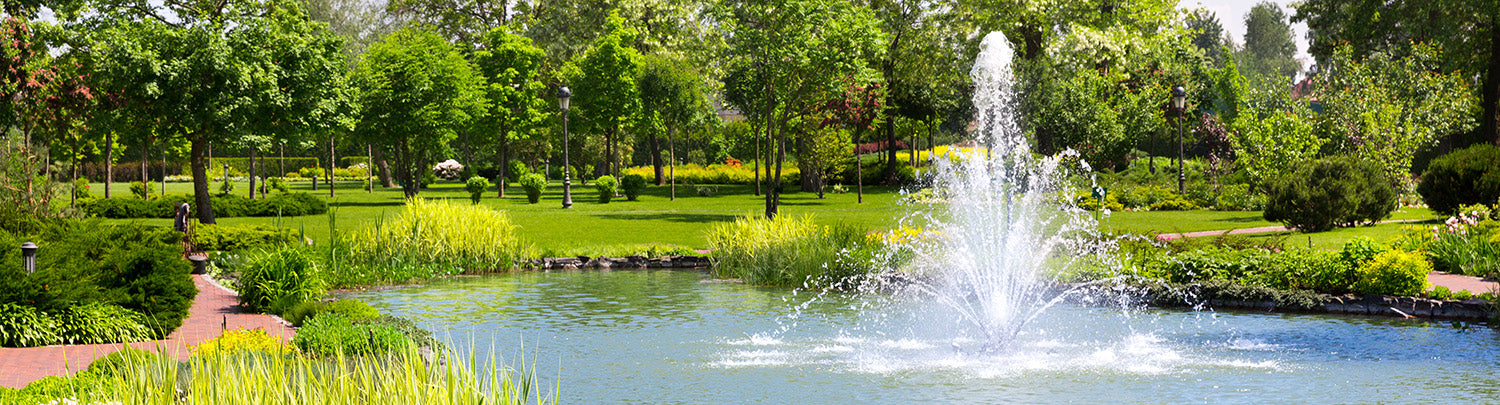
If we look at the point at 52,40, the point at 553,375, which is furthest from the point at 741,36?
the point at 553,375

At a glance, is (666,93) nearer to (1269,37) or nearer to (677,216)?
(677,216)

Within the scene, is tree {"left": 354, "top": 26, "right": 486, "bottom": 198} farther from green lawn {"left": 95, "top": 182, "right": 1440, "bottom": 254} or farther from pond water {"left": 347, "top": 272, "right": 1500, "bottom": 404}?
pond water {"left": 347, "top": 272, "right": 1500, "bottom": 404}

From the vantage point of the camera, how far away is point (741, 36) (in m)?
30.1

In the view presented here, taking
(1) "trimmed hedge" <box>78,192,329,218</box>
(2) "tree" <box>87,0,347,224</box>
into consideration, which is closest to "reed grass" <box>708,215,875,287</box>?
(2) "tree" <box>87,0,347,224</box>

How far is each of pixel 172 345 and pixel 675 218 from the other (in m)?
21.2

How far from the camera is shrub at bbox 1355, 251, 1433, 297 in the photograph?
14516 mm

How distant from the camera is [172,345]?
11602 mm

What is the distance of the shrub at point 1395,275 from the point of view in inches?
571

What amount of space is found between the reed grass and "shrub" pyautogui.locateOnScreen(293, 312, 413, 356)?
8566 millimetres

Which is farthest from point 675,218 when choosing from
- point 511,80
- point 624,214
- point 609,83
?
point 511,80

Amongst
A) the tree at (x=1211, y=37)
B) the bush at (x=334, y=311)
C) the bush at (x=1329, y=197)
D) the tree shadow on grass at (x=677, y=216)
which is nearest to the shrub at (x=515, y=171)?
the tree shadow on grass at (x=677, y=216)

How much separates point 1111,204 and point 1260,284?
20.6 m

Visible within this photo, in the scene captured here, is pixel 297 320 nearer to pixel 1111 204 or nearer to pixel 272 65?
pixel 272 65

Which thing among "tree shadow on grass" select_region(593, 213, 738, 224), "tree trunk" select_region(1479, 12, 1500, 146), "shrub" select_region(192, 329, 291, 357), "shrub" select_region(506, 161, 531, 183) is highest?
"tree trunk" select_region(1479, 12, 1500, 146)
